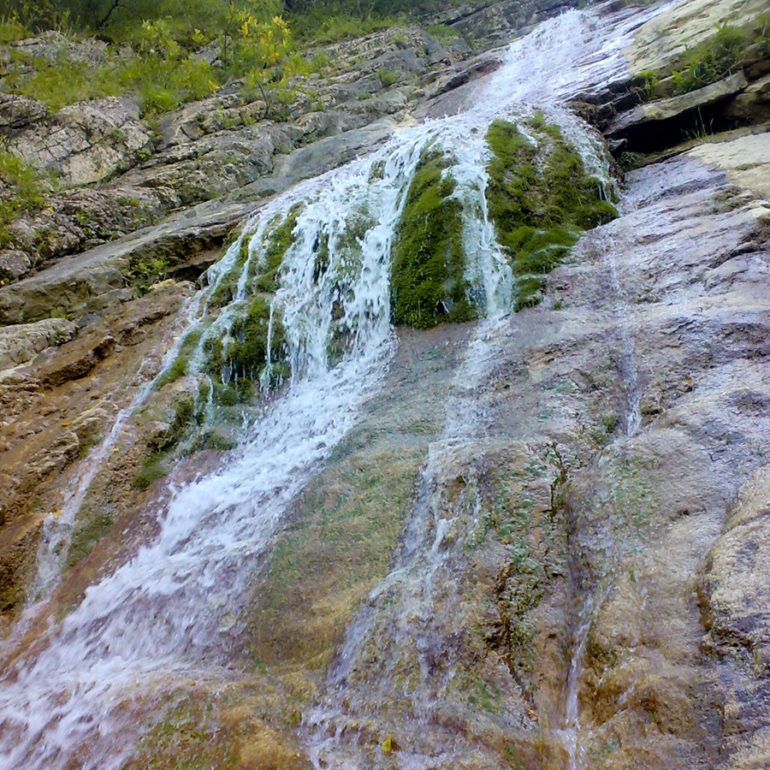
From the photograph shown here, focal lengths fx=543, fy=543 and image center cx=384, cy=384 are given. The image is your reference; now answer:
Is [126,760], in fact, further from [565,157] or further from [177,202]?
[177,202]

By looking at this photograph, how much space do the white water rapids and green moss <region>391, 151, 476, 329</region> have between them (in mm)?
146

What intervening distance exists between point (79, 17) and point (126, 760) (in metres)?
21.1

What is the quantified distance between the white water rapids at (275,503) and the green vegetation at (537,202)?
206 mm

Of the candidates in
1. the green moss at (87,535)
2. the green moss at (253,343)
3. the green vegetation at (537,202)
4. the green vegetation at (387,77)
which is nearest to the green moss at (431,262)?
the green vegetation at (537,202)

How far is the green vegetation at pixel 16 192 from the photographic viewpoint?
936 cm

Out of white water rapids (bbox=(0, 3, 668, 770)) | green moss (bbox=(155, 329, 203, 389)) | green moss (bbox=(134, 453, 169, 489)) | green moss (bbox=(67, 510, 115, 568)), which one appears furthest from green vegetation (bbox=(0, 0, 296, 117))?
green moss (bbox=(67, 510, 115, 568))

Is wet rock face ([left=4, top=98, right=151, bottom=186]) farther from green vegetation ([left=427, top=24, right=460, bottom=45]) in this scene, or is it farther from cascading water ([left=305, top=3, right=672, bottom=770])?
green vegetation ([left=427, top=24, right=460, bottom=45])

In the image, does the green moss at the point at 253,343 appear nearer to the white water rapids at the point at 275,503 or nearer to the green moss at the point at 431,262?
the white water rapids at the point at 275,503

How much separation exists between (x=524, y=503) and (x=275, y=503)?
83.6 inches

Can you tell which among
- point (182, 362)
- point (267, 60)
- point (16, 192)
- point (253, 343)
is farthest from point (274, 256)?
point (267, 60)

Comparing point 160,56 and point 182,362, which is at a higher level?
point 160,56

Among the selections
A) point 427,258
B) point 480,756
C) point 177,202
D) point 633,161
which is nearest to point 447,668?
point 480,756

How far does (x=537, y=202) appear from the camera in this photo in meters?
6.70

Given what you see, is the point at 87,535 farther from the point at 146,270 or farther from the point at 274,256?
the point at 146,270
